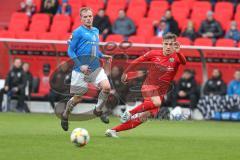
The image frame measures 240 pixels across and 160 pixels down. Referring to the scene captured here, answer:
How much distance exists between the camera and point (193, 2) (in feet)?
81.8

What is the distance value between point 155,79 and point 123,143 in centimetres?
202

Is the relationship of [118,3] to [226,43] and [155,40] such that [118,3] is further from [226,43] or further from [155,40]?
[226,43]

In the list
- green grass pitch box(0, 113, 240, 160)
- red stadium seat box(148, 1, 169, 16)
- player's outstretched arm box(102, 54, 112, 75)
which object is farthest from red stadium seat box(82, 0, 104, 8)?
green grass pitch box(0, 113, 240, 160)

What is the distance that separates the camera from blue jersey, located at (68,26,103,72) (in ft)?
47.8

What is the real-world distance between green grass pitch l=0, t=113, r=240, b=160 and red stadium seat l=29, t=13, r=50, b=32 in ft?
24.4

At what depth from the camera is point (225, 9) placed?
24.4 m

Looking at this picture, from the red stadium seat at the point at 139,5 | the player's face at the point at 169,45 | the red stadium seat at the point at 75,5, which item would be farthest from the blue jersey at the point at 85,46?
the red stadium seat at the point at 75,5

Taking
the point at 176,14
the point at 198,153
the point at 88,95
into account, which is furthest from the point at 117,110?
the point at 198,153

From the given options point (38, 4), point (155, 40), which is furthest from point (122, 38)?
point (38, 4)

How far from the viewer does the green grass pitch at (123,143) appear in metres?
10.9

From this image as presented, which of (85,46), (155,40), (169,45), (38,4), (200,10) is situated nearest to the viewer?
(169,45)

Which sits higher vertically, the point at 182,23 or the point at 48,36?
the point at 182,23

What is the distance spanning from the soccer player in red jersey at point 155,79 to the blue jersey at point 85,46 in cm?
110

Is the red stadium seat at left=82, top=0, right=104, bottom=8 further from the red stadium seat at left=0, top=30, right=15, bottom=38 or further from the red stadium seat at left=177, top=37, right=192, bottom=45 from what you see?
the red stadium seat at left=177, top=37, right=192, bottom=45
